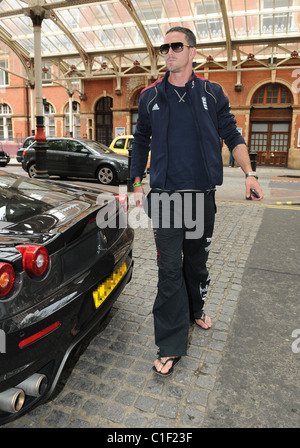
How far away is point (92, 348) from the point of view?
2615 millimetres

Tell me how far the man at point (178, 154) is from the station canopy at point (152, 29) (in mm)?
13555

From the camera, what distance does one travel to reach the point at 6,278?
1582 mm

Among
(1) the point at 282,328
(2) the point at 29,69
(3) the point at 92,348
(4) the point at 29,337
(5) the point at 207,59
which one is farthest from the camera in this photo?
(2) the point at 29,69

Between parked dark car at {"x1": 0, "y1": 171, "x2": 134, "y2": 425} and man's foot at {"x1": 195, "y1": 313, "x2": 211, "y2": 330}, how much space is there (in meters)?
0.73

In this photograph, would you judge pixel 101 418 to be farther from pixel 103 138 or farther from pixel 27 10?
pixel 103 138

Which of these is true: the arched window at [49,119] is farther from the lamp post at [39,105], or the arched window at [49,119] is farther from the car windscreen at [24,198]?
the car windscreen at [24,198]

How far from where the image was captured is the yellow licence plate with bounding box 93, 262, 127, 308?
2.21m

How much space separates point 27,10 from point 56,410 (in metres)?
11.8

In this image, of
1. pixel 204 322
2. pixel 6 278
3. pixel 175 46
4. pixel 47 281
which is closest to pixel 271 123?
pixel 204 322

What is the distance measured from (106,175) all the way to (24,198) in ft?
31.5

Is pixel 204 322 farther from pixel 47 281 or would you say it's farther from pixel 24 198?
pixel 24 198

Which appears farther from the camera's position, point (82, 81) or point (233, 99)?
point (82, 81)

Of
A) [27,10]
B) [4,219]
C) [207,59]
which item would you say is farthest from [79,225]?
[207,59]

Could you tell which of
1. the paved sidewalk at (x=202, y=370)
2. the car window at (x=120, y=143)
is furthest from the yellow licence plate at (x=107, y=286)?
the car window at (x=120, y=143)
